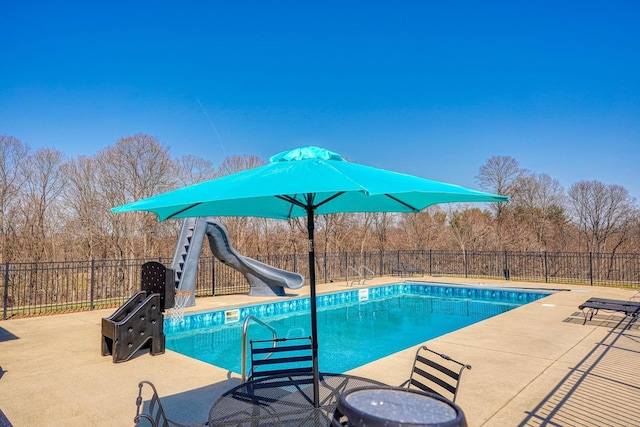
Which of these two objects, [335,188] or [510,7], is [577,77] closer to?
[510,7]

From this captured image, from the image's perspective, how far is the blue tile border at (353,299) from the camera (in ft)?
34.5

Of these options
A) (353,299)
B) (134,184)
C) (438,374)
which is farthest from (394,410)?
(134,184)

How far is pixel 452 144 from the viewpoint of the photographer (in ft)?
72.3

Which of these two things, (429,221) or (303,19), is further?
(429,221)

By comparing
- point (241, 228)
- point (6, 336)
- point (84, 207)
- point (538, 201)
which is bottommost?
point (6, 336)

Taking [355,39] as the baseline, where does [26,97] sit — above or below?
below

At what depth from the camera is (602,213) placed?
2550cm

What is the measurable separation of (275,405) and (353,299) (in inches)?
491

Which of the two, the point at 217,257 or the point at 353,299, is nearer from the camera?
the point at 217,257

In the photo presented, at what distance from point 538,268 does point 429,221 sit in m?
7.92

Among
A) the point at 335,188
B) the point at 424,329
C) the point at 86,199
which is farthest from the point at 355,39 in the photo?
the point at 335,188

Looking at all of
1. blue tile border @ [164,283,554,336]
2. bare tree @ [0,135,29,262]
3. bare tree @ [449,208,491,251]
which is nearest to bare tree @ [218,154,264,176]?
bare tree @ [0,135,29,262]

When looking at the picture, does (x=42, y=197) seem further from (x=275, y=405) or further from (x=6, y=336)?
(x=275, y=405)

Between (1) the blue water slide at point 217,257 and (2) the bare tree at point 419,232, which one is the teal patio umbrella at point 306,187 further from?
(2) the bare tree at point 419,232
